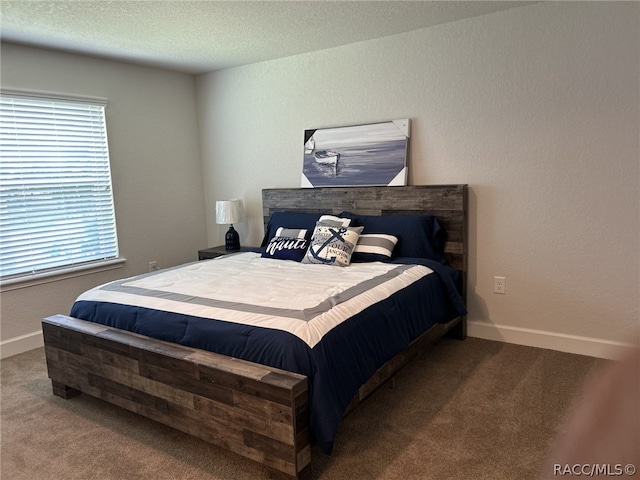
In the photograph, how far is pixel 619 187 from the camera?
2.91 m

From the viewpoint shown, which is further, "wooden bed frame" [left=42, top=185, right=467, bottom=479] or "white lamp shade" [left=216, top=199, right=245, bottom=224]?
"white lamp shade" [left=216, top=199, right=245, bottom=224]

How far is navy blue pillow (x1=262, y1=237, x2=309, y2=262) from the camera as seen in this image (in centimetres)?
360

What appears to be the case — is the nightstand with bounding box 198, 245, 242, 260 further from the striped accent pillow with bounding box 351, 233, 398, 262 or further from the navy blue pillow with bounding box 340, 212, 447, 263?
the navy blue pillow with bounding box 340, 212, 447, 263

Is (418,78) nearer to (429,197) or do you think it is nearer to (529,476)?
(429,197)

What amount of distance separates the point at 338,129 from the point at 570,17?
69.1 inches

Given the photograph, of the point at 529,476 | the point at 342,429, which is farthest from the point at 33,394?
the point at 529,476

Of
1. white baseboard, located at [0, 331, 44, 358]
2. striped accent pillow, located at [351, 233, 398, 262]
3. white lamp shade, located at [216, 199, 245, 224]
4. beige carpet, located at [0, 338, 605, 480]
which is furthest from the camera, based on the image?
white lamp shade, located at [216, 199, 245, 224]

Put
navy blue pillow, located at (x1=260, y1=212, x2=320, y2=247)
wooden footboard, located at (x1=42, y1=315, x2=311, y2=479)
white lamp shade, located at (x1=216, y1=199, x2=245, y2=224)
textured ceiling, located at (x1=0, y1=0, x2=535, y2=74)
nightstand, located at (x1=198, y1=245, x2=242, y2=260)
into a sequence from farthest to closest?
white lamp shade, located at (x1=216, y1=199, x2=245, y2=224) < nightstand, located at (x1=198, y1=245, x2=242, y2=260) < navy blue pillow, located at (x1=260, y1=212, x2=320, y2=247) < textured ceiling, located at (x1=0, y1=0, x2=535, y2=74) < wooden footboard, located at (x1=42, y1=315, x2=311, y2=479)

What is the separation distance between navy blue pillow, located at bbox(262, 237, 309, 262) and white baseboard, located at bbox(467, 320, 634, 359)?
1341 mm

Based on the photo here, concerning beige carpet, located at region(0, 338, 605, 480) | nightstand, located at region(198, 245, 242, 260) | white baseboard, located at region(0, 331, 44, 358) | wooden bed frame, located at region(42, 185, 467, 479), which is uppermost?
nightstand, located at region(198, 245, 242, 260)

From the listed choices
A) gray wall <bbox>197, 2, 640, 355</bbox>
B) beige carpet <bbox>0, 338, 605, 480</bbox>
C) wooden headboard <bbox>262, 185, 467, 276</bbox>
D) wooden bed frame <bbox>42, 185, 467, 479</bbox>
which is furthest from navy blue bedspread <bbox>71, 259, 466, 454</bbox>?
gray wall <bbox>197, 2, 640, 355</bbox>

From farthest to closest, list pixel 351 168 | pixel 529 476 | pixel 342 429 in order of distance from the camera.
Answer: pixel 351 168, pixel 342 429, pixel 529 476

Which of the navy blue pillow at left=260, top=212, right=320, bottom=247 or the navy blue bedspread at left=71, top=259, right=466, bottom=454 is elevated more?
the navy blue pillow at left=260, top=212, right=320, bottom=247

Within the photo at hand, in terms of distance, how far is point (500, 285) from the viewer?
3406 mm
